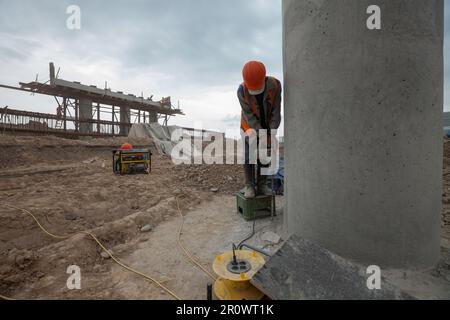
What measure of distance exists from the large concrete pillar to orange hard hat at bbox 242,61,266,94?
791mm

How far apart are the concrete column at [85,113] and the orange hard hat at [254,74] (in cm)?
1674

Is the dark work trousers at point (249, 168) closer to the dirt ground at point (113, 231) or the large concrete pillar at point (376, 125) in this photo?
the dirt ground at point (113, 231)

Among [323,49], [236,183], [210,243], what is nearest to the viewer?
[323,49]

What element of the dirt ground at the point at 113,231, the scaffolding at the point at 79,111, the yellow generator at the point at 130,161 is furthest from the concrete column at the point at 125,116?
the dirt ground at the point at 113,231

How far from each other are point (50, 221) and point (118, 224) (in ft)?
3.43

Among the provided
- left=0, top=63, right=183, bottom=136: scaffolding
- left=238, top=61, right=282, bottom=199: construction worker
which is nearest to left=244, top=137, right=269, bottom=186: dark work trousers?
left=238, top=61, right=282, bottom=199: construction worker

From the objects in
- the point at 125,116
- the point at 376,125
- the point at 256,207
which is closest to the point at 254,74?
the point at 376,125

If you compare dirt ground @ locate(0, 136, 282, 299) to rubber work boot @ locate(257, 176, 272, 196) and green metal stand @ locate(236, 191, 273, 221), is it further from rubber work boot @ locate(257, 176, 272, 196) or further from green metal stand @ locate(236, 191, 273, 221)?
rubber work boot @ locate(257, 176, 272, 196)

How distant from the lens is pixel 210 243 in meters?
2.68

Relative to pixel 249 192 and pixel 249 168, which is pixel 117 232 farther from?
pixel 249 168

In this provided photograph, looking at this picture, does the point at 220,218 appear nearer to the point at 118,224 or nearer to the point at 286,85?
the point at 118,224

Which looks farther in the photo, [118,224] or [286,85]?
[118,224]

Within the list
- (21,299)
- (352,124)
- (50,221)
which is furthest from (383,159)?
(50,221)

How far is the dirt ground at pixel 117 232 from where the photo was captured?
1.93 metres
